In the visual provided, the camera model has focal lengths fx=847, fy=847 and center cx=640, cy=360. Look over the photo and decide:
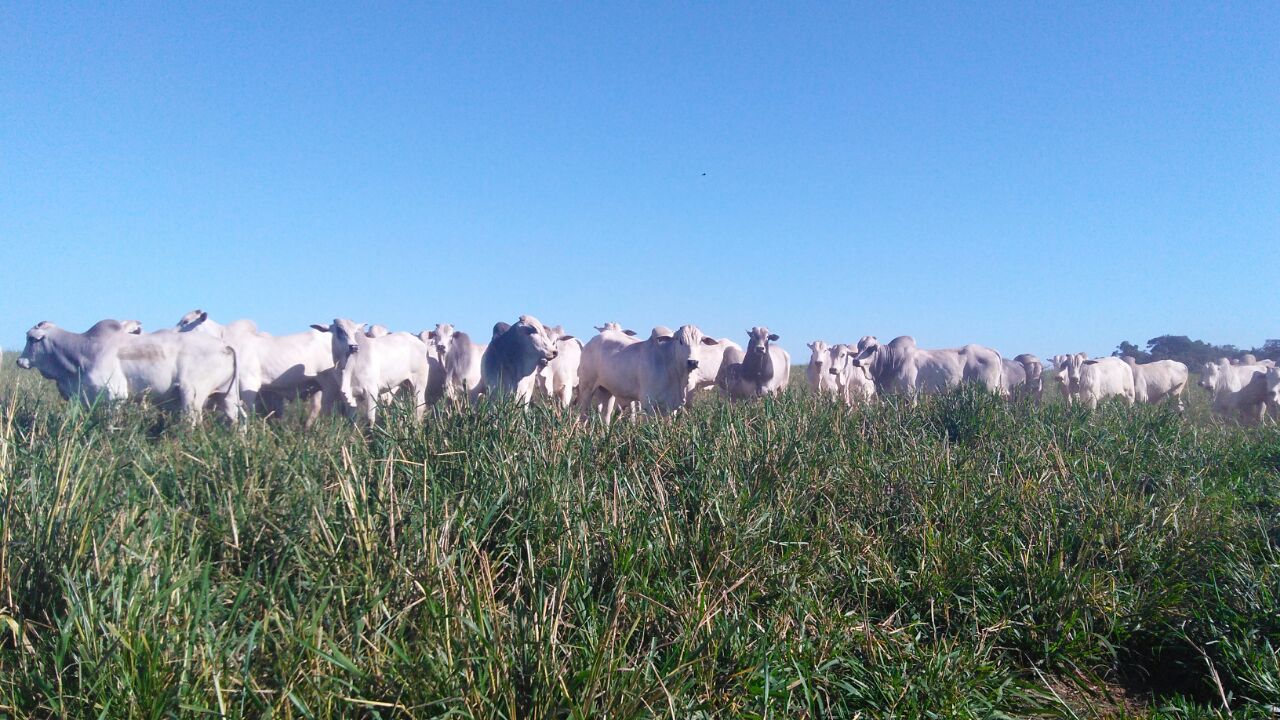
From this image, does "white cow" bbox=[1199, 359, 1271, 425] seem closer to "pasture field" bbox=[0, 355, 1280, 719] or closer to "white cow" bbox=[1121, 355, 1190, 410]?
"white cow" bbox=[1121, 355, 1190, 410]

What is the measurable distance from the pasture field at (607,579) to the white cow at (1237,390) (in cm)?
1281

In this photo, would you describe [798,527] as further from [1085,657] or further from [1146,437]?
[1146,437]

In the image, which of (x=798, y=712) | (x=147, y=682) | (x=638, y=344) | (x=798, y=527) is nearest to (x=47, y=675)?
(x=147, y=682)

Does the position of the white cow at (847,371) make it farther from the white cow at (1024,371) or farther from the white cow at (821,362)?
the white cow at (1024,371)

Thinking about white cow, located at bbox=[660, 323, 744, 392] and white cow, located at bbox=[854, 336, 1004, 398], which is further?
white cow, located at bbox=[854, 336, 1004, 398]

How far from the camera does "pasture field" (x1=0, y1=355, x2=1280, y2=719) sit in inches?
101

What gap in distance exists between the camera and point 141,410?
702cm

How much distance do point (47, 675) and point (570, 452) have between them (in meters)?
2.75

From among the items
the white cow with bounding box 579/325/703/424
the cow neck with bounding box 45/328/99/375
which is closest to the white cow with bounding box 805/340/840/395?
the white cow with bounding box 579/325/703/424

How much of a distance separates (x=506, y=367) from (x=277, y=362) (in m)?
4.86

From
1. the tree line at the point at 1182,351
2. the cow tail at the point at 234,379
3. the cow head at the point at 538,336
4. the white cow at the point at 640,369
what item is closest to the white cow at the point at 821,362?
the white cow at the point at 640,369

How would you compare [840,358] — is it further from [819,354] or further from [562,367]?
[562,367]

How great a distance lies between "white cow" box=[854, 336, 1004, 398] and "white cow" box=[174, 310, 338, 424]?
1113cm

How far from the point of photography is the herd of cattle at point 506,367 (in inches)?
436
